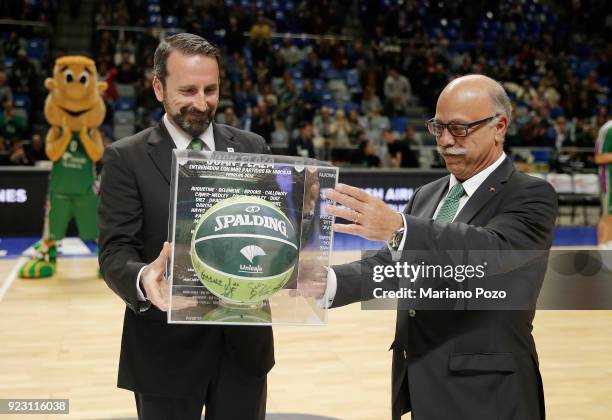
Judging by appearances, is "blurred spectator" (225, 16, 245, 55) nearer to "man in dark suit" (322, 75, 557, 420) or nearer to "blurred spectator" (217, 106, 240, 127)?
"blurred spectator" (217, 106, 240, 127)

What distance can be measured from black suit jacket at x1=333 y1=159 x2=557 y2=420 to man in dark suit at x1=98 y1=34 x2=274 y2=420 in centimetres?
40

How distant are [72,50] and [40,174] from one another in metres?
5.87

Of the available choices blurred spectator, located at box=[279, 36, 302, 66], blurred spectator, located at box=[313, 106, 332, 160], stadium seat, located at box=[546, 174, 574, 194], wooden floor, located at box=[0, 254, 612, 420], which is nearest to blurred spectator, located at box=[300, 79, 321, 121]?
blurred spectator, located at box=[313, 106, 332, 160]

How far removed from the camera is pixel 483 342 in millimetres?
1863

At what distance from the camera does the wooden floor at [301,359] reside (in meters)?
3.99

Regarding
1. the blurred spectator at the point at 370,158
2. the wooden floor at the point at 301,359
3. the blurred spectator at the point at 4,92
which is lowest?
the wooden floor at the point at 301,359

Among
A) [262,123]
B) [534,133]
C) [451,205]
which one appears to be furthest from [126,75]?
[451,205]

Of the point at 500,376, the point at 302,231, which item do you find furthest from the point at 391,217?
the point at 500,376

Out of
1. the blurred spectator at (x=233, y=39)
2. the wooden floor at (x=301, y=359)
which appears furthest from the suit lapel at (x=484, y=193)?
the blurred spectator at (x=233, y=39)

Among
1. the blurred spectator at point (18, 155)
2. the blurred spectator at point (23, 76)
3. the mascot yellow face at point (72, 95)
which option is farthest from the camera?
the blurred spectator at point (23, 76)

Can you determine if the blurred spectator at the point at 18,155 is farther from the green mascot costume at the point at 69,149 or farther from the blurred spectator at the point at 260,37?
the blurred spectator at the point at 260,37

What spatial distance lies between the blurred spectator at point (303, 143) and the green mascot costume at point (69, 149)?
415 centimetres

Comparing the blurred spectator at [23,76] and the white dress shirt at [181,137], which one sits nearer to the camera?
the white dress shirt at [181,137]

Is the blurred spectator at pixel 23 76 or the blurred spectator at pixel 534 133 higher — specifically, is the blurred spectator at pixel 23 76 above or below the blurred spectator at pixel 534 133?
above
